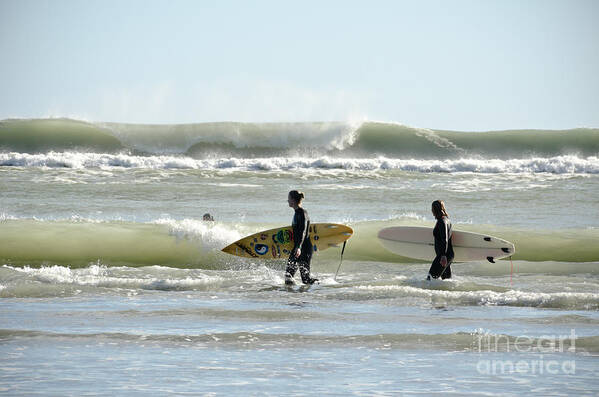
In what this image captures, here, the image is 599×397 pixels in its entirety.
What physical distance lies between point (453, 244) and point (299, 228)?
2502 millimetres

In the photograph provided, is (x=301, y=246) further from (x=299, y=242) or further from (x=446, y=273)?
(x=446, y=273)

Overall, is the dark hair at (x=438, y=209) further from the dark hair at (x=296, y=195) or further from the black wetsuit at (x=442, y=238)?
the dark hair at (x=296, y=195)

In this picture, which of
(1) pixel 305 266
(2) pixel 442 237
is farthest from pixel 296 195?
(2) pixel 442 237

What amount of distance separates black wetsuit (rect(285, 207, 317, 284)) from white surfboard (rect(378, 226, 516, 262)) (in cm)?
196

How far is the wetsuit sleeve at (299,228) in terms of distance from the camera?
9.21 meters

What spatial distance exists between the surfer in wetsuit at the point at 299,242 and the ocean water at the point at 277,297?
205 mm

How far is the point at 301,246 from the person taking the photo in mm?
9422

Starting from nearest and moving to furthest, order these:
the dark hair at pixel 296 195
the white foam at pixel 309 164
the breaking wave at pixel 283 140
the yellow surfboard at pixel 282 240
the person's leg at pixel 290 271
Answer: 1. the dark hair at pixel 296 195
2. the person's leg at pixel 290 271
3. the yellow surfboard at pixel 282 240
4. the white foam at pixel 309 164
5. the breaking wave at pixel 283 140

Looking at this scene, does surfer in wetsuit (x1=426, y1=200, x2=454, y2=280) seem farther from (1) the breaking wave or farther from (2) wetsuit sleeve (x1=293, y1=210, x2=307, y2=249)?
(1) the breaking wave

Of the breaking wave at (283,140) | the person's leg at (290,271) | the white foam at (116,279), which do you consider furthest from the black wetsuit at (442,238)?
the breaking wave at (283,140)

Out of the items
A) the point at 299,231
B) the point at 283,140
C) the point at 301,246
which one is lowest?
the point at 301,246

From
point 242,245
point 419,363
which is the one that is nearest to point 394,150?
point 242,245

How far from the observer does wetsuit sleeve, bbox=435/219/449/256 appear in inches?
348

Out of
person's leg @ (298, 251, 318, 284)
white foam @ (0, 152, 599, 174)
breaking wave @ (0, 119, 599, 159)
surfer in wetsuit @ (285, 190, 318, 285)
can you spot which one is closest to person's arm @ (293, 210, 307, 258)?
surfer in wetsuit @ (285, 190, 318, 285)
